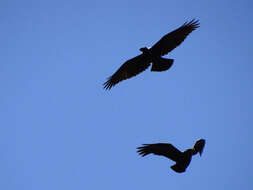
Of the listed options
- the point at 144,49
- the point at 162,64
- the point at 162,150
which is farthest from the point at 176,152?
the point at 144,49

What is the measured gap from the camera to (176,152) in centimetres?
763

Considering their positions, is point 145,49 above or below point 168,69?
above

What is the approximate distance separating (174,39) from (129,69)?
5.64ft

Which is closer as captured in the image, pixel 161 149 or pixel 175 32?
pixel 161 149

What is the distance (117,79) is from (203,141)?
15.5 feet

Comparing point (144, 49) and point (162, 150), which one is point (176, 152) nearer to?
point (162, 150)

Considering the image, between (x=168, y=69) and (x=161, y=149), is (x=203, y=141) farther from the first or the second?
(x=168, y=69)

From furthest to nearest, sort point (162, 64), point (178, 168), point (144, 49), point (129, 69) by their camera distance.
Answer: point (129, 69) → point (144, 49) → point (162, 64) → point (178, 168)

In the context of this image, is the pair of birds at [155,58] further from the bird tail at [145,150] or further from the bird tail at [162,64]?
the bird tail at [145,150]

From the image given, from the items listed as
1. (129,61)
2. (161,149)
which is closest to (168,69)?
(129,61)

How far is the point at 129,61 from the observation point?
11.2 meters

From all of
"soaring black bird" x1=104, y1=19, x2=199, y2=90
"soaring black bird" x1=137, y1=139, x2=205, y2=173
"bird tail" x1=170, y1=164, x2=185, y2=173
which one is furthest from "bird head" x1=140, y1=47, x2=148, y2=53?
"bird tail" x1=170, y1=164, x2=185, y2=173

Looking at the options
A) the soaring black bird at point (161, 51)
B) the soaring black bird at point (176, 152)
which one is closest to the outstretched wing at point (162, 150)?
the soaring black bird at point (176, 152)

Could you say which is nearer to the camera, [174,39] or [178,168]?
[178,168]
